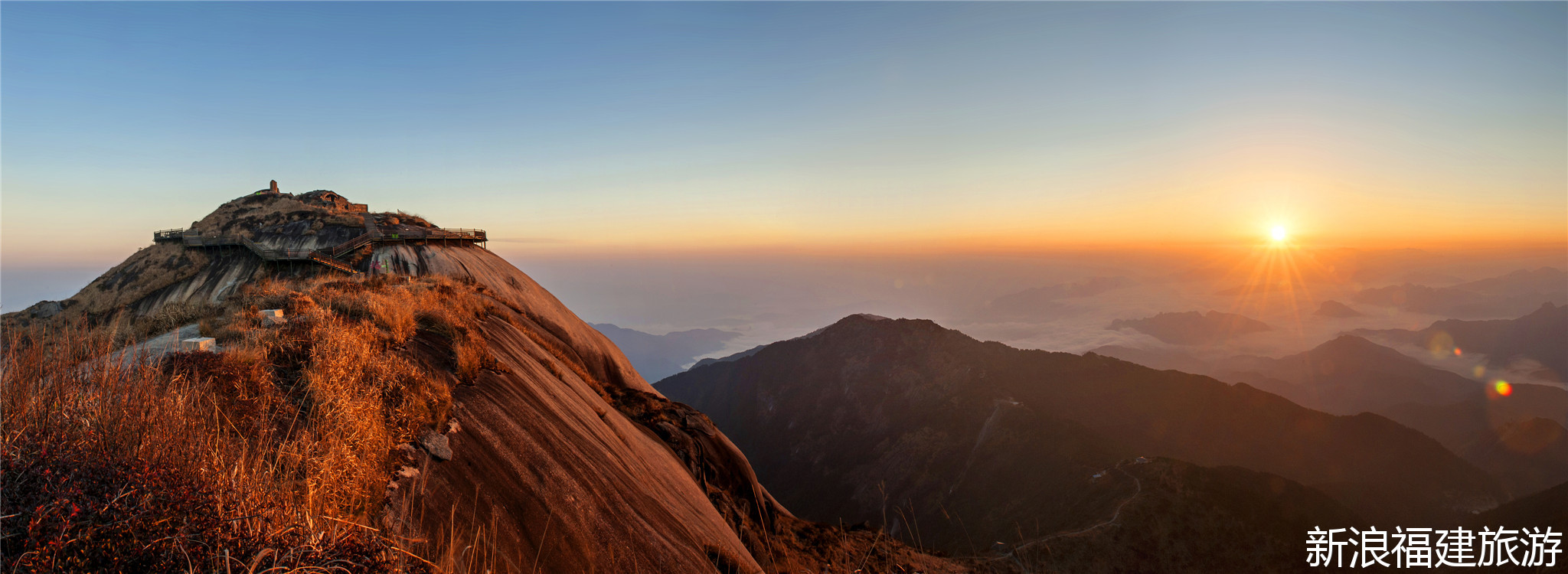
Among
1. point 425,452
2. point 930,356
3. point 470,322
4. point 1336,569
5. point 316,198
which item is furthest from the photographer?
point 930,356

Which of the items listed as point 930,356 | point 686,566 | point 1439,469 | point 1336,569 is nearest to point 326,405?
point 686,566

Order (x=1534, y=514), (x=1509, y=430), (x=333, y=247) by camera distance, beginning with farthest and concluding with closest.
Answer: (x=1509, y=430) → (x=1534, y=514) → (x=333, y=247)

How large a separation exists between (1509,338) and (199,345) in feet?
892

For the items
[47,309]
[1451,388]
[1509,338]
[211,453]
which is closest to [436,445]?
[211,453]

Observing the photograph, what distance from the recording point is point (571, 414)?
9633mm

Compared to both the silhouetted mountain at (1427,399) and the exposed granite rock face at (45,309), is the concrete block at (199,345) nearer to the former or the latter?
the exposed granite rock face at (45,309)

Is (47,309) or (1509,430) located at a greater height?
(47,309)

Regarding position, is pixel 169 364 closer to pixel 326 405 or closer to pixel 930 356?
pixel 326 405

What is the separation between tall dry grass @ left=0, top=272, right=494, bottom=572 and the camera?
2.49 m

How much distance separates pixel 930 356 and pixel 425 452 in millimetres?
71884

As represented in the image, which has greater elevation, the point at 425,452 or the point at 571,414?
the point at 425,452

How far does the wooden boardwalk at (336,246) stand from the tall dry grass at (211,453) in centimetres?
2690

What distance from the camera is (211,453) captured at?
3.42 metres

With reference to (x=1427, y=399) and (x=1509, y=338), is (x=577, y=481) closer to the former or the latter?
(x=1427, y=399)
